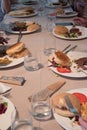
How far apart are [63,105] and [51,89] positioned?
0.19 meters

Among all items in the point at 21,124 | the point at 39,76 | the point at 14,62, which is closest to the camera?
the point at 21,124

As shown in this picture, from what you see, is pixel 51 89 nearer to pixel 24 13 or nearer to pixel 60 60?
pixel 60 60

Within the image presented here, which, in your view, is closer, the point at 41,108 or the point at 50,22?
the point at 41,108

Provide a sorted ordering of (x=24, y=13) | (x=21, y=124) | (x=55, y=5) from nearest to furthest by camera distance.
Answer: (x=21, y=124) → (x=24, y=13) → (x=55, y=5)

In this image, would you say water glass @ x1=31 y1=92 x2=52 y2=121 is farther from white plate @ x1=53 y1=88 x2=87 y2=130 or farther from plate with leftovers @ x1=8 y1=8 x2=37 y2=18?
plate with leftovers @ x1=8 y1=8 x2=37 y2=18

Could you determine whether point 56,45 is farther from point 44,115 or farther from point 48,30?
point 44,115

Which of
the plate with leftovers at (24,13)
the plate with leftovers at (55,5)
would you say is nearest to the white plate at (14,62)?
the plate with leftovers at (24,13)

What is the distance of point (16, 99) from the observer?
104 centimetres

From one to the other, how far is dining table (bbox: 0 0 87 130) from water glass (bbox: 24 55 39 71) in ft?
0.07

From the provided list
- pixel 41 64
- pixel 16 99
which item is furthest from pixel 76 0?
pixel 16 99

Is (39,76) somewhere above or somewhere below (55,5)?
above

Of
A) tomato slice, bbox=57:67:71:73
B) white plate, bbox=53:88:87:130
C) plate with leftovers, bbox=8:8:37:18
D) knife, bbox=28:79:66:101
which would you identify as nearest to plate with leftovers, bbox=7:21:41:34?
plate with leftovers, bbox=8:8:37:18

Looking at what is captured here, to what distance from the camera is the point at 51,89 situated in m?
1.09

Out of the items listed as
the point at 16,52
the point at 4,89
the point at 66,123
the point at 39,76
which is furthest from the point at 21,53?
the point at 66,123
